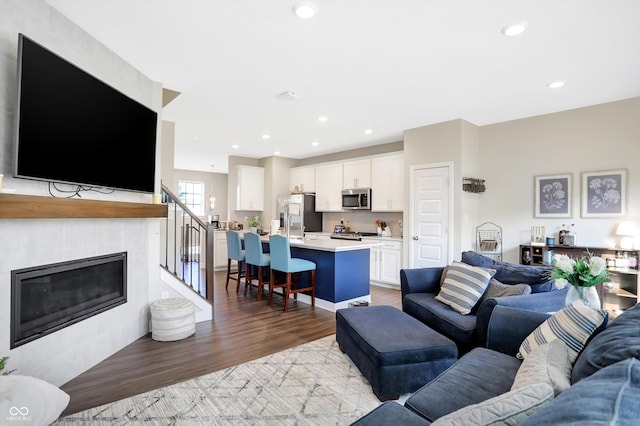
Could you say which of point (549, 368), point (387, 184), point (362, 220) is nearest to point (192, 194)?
point (362, 220)

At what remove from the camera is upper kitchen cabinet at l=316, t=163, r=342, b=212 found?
7.16m

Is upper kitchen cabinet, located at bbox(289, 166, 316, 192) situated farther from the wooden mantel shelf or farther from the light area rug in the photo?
the light area rug

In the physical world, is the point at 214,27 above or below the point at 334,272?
above

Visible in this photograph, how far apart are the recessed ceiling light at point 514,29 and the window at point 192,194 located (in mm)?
10548

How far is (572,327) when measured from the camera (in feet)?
5.41

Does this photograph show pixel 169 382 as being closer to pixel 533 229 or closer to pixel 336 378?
pixel 336 378

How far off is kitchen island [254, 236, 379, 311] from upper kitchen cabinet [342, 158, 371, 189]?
219 cm

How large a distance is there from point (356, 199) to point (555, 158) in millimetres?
3334

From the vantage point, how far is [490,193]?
5.23m

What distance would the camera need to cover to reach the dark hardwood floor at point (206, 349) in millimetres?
2424

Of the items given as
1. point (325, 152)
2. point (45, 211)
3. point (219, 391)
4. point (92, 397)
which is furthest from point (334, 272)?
point (325, 152)

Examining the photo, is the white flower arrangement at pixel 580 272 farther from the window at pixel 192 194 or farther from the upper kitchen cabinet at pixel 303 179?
the window at pixel 192 194

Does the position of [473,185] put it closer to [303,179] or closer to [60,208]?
[303,179]

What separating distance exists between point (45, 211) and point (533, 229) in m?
5.52
